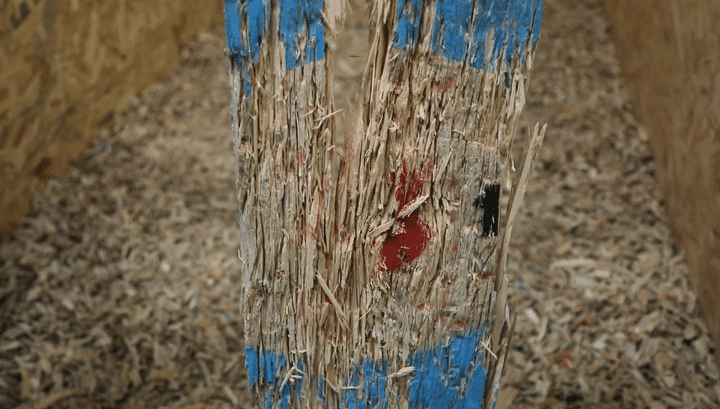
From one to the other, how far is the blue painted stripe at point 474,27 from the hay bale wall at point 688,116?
170cm

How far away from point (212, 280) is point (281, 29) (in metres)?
1.71

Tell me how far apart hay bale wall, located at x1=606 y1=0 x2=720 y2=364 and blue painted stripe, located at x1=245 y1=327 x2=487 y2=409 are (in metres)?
1.36

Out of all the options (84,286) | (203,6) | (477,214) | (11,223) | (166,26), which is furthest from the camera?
(203,6)

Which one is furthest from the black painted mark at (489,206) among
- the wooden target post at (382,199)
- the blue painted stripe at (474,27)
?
the blue painted stripe at (474,27)

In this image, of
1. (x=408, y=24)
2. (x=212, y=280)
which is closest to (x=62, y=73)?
(x=212, y=280)

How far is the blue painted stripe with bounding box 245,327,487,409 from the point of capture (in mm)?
1263

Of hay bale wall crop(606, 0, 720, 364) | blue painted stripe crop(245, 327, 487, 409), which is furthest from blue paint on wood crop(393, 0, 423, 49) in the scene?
hay bale wall crop(606, 0, 720, 364)

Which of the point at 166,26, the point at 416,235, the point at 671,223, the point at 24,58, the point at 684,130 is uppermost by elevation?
the point at 166,26

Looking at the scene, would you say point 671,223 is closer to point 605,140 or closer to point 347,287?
point 605,140

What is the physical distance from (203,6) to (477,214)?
3.27 meters

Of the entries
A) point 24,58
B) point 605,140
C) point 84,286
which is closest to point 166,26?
point 24,58

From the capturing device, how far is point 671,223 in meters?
2.69

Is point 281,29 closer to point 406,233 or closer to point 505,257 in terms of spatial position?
point 406,233

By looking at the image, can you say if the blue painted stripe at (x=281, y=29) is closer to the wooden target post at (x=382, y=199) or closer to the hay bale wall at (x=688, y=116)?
the wooden target post at (x=382, y=199)
